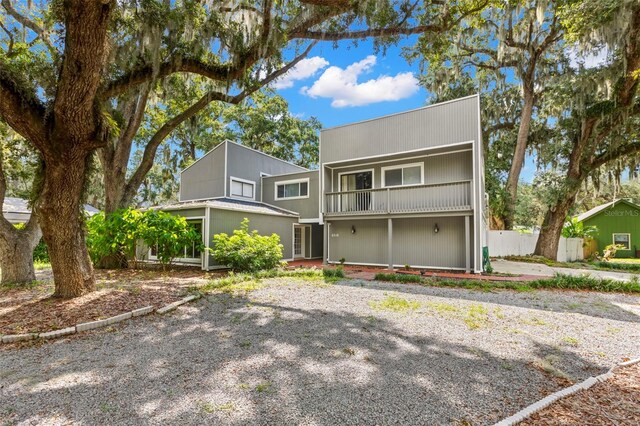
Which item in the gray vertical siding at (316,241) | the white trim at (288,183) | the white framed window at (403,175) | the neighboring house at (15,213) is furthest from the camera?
the gray vertical siding at (316,241)

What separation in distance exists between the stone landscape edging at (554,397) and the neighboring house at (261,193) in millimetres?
11151

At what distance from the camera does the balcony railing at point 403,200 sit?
10.7 m

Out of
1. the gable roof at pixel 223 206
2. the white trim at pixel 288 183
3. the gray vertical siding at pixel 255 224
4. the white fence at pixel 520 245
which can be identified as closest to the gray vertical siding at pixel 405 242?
the gray vertical siding at pixel 255 224

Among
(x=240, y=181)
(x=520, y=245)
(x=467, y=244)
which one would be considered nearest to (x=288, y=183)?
(x=240, y=181)

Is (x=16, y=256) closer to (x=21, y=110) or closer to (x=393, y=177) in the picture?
(x=21, y=110)

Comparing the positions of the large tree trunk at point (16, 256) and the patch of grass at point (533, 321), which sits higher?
the large tree trunk at point (16, 256)

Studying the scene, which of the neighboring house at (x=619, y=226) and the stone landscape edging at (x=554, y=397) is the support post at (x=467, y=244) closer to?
the stone landscape edging at (x=554, y=397)

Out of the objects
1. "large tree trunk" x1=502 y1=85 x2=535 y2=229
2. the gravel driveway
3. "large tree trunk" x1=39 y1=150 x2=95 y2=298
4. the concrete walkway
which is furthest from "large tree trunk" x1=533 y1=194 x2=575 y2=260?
"large tree trunk" x1=39 y1=150 x2=95 y2=298

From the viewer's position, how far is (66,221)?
595 cm

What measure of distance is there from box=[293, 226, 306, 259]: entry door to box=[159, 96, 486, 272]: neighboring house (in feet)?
3.87

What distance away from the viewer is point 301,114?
27.2 meters

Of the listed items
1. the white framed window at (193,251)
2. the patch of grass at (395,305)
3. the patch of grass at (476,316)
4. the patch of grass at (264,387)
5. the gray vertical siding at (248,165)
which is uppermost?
the gray vertical siding at (248,165)

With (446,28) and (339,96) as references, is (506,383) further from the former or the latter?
(339,96)

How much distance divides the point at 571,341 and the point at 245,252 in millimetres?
8398
